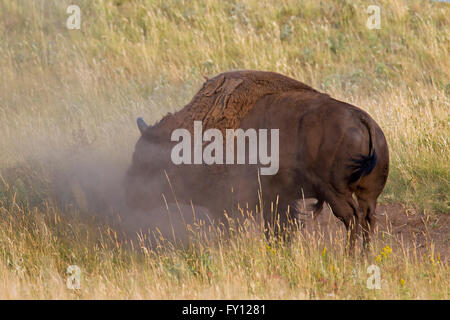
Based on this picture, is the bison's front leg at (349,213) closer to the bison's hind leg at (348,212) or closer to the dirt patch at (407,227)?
the bison's hind leg at (348,212)

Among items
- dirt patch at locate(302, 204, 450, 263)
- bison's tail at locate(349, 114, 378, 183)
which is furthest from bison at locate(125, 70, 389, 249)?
dirt patch at locate(302, 204, 450, 263)

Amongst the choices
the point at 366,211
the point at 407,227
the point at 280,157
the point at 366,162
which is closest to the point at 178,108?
the point at 407,227

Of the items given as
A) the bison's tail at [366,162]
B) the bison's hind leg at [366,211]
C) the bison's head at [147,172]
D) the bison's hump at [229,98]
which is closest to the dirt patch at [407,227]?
the bison's hind leg at [366,211]

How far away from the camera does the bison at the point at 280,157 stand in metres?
4.86

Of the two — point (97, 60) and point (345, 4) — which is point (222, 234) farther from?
point (345, 4)

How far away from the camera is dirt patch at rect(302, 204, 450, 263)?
5809 mm

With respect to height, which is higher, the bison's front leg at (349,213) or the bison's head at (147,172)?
the bison's head at (147,172)

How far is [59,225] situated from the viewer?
19.7 feet

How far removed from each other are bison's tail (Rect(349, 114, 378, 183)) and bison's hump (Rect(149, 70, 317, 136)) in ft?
3.01

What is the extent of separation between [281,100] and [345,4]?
998cm

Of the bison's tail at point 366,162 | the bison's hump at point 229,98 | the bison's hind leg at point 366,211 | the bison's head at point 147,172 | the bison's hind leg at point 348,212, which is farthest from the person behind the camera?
the bison's head at point 147,172

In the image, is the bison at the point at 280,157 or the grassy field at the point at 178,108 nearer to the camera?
the grassy field at the point at 178,108

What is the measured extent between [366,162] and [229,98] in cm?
143

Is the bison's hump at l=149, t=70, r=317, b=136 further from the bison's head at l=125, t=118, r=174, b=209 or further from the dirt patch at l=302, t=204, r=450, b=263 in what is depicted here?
the dirt patch at l=302, t=204, r=450, b=263
